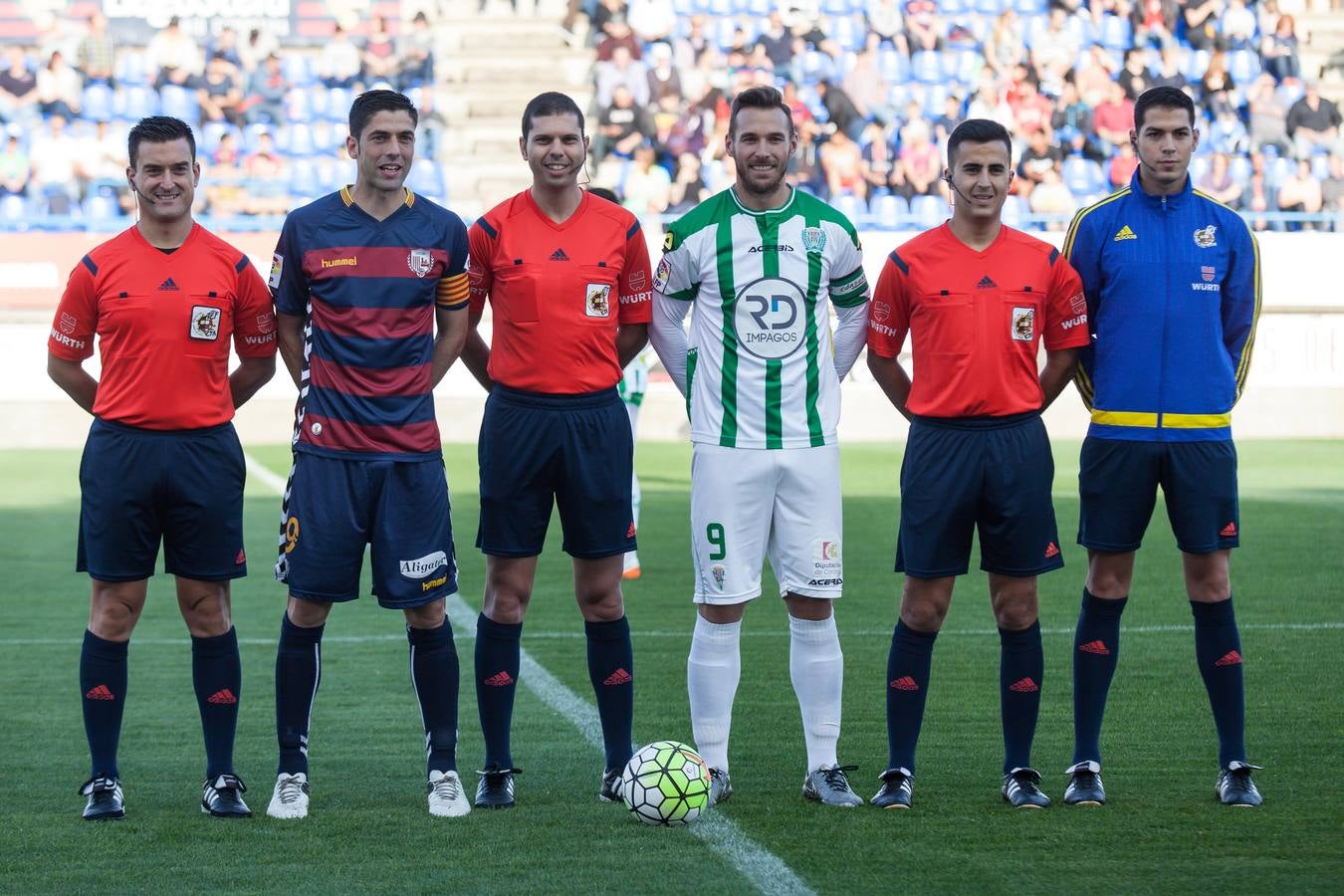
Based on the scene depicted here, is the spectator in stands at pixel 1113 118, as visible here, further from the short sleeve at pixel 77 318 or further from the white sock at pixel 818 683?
the short sleeve at pixel 77 318

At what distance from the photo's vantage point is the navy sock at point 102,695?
17.2 feet

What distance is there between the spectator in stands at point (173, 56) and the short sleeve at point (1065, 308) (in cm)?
2186

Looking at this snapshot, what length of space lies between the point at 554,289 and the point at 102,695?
1.81 meters

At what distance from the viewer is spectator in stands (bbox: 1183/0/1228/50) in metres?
26.1

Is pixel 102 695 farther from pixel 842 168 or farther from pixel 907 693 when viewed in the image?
pixel 842 168

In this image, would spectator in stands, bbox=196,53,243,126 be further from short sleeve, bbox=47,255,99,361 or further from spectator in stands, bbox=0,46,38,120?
short sleeve, bbox=47,255,99,361

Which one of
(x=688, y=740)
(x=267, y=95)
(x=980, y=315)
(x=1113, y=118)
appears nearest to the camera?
(x=980, y=315)

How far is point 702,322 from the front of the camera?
5387mm

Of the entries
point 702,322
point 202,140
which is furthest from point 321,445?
point 202,140

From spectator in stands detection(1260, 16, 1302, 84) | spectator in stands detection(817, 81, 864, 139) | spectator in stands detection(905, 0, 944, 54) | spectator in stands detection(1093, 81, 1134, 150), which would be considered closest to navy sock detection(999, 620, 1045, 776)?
spectator in stands detection(817, 81, 864, 139)

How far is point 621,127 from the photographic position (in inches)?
948

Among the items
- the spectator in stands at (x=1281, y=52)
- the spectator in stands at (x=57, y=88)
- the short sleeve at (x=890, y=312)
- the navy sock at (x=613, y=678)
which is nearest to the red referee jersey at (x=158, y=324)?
the navy sock at (x=613, y=678)

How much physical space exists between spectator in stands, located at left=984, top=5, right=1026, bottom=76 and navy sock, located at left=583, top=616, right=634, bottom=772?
21423mm

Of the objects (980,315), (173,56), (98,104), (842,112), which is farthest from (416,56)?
(980,315)
